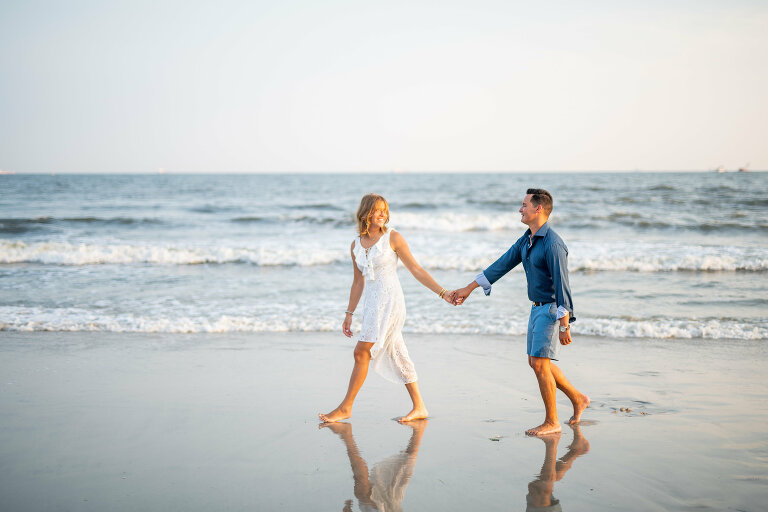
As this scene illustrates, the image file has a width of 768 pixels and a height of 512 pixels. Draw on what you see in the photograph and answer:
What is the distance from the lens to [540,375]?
4.05 metres

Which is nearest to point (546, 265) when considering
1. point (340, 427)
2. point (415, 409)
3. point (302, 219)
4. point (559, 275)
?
point (559, 275)

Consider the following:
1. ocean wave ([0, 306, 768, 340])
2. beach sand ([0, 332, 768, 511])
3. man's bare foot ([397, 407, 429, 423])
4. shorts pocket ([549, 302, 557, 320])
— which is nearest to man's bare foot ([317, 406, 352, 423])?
beach sand ([0, 332, 768, 511])

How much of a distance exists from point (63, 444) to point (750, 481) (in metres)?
4.44

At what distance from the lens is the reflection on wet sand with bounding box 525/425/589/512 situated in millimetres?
3119

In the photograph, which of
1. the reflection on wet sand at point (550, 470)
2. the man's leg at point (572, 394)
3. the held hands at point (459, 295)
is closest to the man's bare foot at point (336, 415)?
the held hands at point (459, 295)

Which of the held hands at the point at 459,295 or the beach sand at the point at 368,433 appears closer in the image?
the beach sand at the point at 368,433

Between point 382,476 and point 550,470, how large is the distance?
1.06 m

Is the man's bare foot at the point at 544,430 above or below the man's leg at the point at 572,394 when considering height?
below

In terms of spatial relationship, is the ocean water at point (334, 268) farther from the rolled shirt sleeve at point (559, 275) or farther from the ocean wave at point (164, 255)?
the rolled shirt sleeve at point (559, 275)

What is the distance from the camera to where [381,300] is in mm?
4289

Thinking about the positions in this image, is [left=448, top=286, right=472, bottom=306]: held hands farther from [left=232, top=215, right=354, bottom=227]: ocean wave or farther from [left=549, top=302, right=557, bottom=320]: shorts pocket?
[left=232, top=215, right=354, bottom=227]: ocean wave

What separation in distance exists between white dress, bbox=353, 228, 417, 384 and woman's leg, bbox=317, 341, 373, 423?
0.20 ft

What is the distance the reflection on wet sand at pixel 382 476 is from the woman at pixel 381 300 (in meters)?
0.39

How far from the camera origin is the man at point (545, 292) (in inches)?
150
